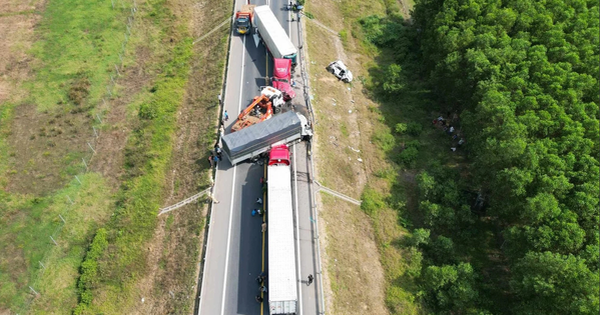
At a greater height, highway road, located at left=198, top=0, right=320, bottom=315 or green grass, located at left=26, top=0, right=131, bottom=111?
green grass, located at left=26, top=0, right=131, bottom=111

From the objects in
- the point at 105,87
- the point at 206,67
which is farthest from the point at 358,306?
the point at 105,87

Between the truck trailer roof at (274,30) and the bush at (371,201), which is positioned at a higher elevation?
the truck trailer roof at (274,30)

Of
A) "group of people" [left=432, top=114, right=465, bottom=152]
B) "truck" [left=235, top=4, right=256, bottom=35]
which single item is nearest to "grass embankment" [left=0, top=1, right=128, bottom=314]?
"truck" [left=235, top=4, right=256, bottom=35]

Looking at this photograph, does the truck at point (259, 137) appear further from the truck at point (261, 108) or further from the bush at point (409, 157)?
the bush at point (409, 157)

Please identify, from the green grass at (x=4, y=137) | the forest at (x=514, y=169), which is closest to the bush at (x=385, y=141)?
the forest at (x=514, y=169)

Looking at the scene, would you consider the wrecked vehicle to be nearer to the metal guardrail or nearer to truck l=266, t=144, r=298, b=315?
truck l=266, t=144, r=298, b=315

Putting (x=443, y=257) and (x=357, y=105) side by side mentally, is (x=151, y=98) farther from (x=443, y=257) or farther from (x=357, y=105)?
(x=443, y=257)

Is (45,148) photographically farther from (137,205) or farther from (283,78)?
(283,78)
